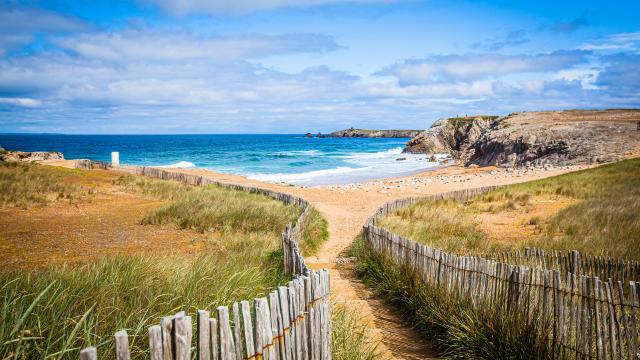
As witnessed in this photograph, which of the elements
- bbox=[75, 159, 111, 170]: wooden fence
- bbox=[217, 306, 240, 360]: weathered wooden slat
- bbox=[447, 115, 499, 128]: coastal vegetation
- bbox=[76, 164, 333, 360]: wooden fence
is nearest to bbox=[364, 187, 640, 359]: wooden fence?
bbox=[76, 164, 333, 360]: wooden fence

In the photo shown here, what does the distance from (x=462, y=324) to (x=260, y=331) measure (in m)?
3.13

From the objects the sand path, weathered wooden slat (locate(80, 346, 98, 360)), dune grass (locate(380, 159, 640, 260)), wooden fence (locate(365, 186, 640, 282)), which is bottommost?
the sand path

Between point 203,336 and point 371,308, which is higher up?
point 203,336

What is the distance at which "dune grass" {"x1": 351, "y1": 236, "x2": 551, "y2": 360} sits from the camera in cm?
463

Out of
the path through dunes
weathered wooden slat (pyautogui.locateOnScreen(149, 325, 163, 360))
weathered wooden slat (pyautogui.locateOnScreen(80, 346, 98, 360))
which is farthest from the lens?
the path through dunes

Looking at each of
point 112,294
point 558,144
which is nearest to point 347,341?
point 112,294

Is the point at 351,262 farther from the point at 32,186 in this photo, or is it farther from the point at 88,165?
the point at 88,165

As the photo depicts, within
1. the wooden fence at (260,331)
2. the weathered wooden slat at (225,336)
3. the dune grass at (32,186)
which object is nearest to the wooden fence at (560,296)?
the wooden fence at (260,331)

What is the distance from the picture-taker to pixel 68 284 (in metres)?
4.27

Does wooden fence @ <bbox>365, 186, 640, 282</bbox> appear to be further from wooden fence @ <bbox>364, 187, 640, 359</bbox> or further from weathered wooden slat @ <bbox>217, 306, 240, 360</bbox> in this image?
weathered wooden slat @ <bbox>217, 306, 240, 360</bbox>

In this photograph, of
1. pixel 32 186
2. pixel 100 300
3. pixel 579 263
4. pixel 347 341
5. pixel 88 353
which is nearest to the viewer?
pixel 88 353

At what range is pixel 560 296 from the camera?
4473 mm

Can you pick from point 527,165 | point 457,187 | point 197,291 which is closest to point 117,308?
point 197,291

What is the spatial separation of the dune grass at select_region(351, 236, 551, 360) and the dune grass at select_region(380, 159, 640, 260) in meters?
3.08
